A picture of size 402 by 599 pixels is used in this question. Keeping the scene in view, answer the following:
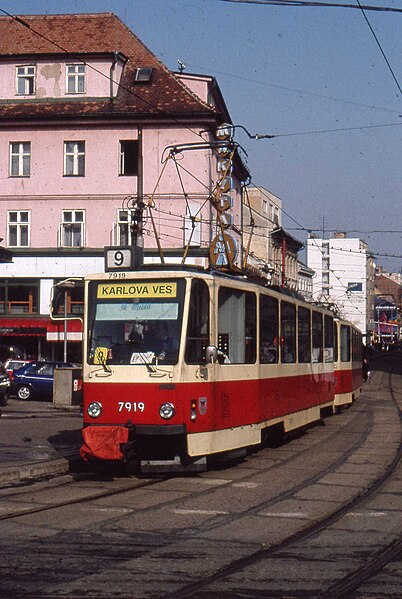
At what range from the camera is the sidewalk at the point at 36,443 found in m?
14.0

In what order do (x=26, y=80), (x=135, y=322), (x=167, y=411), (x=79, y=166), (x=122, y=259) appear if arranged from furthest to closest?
1. (x=26, y=80)
2. (x=79, y=166)
3. (x=122, y=259)
4. (x=135, y=322)
5. (x=167, y=411)

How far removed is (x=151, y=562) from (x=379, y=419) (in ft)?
65.2

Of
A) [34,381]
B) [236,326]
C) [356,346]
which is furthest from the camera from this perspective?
[34,381]

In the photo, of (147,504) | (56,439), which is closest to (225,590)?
(147,504)

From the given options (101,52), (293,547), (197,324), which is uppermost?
(101,52)

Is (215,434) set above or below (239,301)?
below

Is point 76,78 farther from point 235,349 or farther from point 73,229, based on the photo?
point 235,349

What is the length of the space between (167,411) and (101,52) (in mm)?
31704

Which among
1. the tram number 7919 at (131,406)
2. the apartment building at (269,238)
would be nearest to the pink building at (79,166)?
the apartment building at (269,238)

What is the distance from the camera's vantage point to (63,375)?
105 feet

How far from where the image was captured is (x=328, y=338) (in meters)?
24.8

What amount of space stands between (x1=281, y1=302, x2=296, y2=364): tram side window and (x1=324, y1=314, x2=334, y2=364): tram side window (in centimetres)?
483

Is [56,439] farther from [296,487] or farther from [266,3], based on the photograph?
[266,3]

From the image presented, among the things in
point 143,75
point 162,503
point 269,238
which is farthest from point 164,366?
point 269,238
